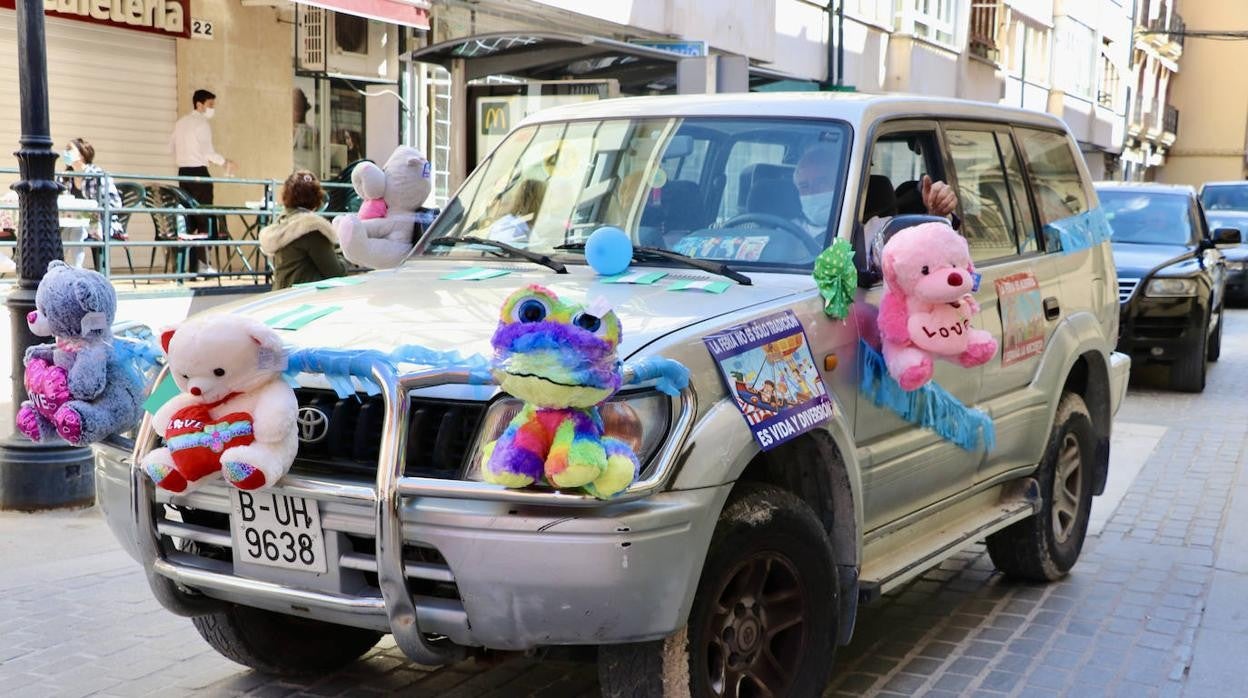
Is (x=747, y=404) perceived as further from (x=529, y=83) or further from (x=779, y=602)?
(x=529, y=83)

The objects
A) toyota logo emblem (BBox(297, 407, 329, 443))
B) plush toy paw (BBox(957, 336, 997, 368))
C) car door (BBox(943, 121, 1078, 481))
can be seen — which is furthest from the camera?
car door (BBox(943, 121, 1078, 481))

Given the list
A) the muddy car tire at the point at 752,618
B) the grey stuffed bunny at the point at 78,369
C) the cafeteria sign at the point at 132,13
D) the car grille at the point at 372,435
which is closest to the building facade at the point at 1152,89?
the cafeteria sign at the point at 132,13

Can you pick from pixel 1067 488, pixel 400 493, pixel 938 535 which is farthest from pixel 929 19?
pixel 400 493

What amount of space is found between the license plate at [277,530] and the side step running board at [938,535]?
1764 millimetres

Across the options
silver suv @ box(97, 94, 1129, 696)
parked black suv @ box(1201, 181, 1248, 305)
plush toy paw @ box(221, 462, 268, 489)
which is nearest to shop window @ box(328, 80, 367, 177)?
parked black suv @ box(1201, 181, 1248, 305)

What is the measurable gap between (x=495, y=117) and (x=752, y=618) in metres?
10.7

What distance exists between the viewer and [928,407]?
188 inches

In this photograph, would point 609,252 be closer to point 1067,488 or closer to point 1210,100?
point 1067,488

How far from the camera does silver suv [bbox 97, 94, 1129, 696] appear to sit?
347 cm

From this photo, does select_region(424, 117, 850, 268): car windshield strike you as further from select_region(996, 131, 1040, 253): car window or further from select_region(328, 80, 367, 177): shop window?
select_region(328, 80, 367, 177): shop window

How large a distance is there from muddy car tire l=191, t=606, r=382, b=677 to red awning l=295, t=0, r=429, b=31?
9.80m

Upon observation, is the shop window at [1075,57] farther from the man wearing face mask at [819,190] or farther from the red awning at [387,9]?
the man wearing face mask at [819,190]

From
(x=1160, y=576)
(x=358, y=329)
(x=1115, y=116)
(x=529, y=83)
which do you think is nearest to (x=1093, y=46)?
(x=1115, y=116)

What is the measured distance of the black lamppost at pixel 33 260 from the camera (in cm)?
696
